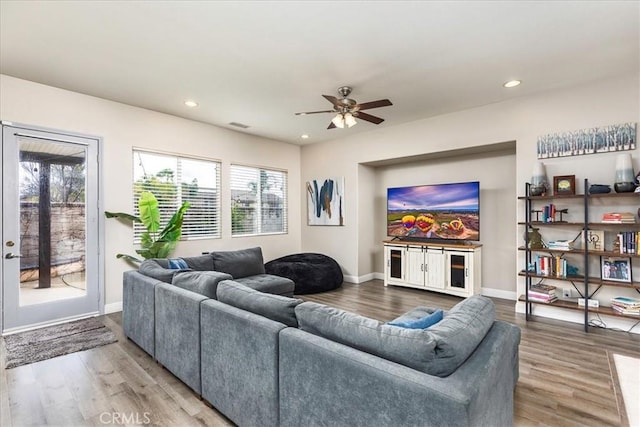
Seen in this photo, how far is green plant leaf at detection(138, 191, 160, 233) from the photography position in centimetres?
430

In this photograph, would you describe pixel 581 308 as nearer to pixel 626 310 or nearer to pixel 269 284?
pixel 626 310

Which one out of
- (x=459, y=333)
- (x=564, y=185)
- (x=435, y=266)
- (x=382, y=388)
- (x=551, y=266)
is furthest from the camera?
(x=435, y=266)

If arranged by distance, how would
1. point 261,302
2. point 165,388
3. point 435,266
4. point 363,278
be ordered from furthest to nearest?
point 363,278 < point 435,266 < point 165,388 < point 261,302

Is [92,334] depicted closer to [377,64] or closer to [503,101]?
[377,64]

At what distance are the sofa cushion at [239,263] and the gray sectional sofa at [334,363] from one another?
70.7 inches

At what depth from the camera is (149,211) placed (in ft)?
14.2

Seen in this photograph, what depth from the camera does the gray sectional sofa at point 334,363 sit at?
47.7 inches

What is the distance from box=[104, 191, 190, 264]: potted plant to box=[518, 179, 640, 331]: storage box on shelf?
483 centimetres

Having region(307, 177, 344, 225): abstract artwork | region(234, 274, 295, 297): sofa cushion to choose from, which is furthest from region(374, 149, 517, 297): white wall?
region(234, 274, 295, 297): sofa cushion

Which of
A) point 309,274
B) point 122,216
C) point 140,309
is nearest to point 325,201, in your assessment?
point 309,274

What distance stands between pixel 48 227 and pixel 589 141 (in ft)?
21.9

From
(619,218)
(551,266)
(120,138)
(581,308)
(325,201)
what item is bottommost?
(581,308)

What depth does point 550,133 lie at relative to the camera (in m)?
3.95
